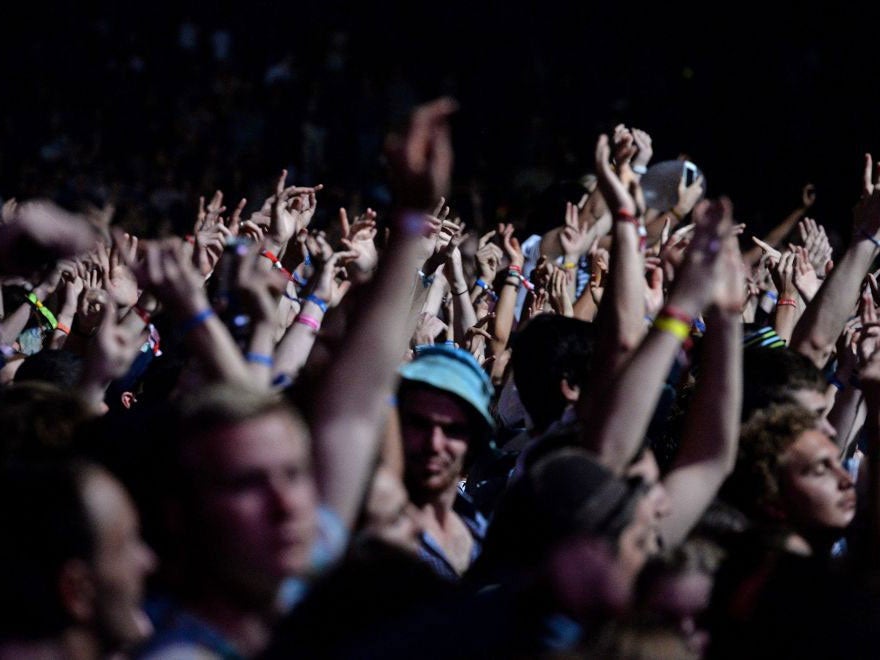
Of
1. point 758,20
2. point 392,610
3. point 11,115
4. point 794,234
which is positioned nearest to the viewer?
point 392,610

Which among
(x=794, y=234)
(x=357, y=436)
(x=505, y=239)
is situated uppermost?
(x=357, y=436)

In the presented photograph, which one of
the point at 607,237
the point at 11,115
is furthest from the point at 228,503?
the point at 11,115

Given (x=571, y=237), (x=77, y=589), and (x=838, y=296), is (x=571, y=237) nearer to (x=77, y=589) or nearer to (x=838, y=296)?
(x=838, y=296)

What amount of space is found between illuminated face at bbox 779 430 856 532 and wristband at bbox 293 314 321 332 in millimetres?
1265

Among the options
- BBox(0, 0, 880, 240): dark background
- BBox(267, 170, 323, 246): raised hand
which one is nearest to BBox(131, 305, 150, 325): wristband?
BBox(267, 170, 323, 246): raised hand

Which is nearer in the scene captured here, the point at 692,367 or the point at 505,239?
the point at 692,367

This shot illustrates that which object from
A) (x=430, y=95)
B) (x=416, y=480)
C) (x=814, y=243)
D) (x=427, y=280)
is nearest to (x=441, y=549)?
(x=416, y=480)

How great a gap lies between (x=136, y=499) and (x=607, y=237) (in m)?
4.81

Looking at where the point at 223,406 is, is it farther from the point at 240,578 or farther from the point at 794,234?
the point at 794,234

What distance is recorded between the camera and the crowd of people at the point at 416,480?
1.96 metres

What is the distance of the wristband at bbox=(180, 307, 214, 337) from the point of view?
248cm

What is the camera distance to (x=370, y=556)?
2.23 metres

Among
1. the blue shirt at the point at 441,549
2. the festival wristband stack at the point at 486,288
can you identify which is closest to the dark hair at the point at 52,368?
the blue shirt at the point at 441,549

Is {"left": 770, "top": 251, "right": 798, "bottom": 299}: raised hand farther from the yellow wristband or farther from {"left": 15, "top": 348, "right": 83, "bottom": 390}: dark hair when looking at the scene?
{"left": 15, "top": 348, "right": 83, "bottom": 390}: dark hair
